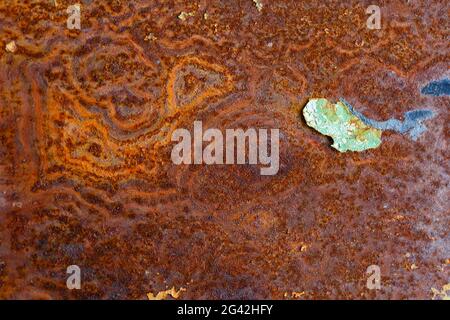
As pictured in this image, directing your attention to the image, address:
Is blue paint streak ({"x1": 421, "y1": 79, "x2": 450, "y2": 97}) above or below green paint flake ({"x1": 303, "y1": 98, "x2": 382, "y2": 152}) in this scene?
above

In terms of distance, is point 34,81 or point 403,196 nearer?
point 34,81

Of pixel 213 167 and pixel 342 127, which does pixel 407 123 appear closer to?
pixel 342 127

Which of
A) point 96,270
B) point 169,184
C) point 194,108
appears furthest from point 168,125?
point 96,270

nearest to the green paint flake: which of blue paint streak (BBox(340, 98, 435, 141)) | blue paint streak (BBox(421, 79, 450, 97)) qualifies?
blue paint streak (BBox(340, 98, 435, 141))

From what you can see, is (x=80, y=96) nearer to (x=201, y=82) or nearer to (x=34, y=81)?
(x=34, y=81)

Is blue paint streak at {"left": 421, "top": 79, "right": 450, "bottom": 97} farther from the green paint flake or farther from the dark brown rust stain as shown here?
the green paint flake

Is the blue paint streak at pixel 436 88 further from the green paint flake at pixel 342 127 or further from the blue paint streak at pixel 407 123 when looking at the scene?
the green paint flake at pixel 342 127
